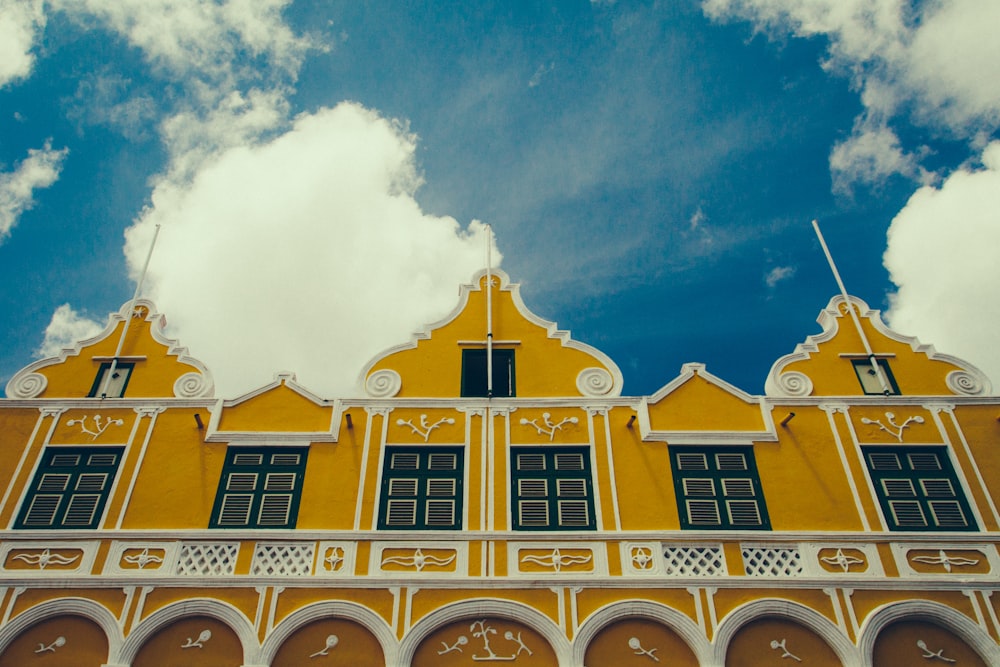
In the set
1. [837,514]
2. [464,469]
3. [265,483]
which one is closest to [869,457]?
[837,514]

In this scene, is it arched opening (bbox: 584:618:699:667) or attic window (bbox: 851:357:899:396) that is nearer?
arched opening (bbox: 584:618:699:667)

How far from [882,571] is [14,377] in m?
19.8

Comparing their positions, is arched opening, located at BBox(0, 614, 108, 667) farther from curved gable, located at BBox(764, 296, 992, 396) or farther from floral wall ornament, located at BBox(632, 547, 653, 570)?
curved gable, located at BBox(764, 296, 992, 396)

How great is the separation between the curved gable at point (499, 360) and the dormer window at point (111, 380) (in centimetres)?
577

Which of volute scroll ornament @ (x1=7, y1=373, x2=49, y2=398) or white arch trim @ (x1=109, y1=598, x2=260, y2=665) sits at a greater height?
volute scroll ornament @ (x1=7, y1=373, x2=49, y2=398)

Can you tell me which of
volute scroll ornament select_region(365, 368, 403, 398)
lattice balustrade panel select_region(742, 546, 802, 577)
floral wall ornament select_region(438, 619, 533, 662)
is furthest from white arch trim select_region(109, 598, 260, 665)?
lattice balustrade panel select_region(742, 546, 802, 577)

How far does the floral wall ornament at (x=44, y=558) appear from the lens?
52.5ft

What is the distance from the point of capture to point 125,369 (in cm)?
1933

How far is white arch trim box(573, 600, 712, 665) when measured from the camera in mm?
14875

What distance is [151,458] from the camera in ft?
57.7

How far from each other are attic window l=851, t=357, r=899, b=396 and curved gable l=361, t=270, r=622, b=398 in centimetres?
581

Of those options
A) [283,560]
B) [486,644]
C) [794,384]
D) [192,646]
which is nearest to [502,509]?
[486,644]

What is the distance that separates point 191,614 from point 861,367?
15947 millimetres

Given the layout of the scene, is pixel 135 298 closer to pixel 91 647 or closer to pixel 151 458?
pixel 151 458
